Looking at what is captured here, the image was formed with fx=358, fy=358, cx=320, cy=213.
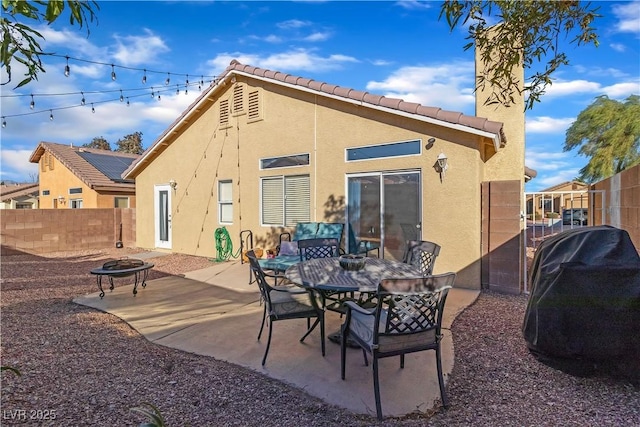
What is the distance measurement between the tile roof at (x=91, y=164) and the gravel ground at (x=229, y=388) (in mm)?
14262

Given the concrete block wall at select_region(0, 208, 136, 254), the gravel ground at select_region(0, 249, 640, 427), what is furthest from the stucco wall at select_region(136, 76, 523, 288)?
the gravel ground at select_region(0, 249, 640, 427)

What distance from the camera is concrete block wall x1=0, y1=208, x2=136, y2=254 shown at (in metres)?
12.3

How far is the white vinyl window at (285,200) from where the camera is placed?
8677mm

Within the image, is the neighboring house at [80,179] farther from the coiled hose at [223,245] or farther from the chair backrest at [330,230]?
the chair backrest at [330,230]

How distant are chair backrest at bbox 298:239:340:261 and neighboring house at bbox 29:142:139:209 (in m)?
14.7

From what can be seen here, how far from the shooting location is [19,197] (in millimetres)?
25828

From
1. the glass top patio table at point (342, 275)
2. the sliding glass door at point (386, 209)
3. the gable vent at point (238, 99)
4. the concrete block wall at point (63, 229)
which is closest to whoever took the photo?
the glass top patio table at point (342, 275)

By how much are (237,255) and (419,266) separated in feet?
20.4

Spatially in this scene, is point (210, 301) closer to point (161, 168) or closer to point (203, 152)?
point (203, 152)

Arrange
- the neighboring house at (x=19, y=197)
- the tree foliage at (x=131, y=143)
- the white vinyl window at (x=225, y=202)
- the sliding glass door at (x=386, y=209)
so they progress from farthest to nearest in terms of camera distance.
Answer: the tree foliage at (x=131, y=143) → the neighboring house at (x=19, y=197) → the white vinyl window at (x=225, y=202) → the sliding glass door at (x=386, y=209)

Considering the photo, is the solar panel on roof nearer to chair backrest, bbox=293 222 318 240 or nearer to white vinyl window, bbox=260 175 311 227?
white vinyl window, bbox=260 175 311 227

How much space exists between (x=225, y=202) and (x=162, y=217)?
3.34m

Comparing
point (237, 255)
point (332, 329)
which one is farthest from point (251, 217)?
point (332, 329)

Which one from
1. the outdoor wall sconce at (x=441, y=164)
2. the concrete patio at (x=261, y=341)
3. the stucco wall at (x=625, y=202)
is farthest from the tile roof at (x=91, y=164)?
the stucco wall at (x=625, y=202)
